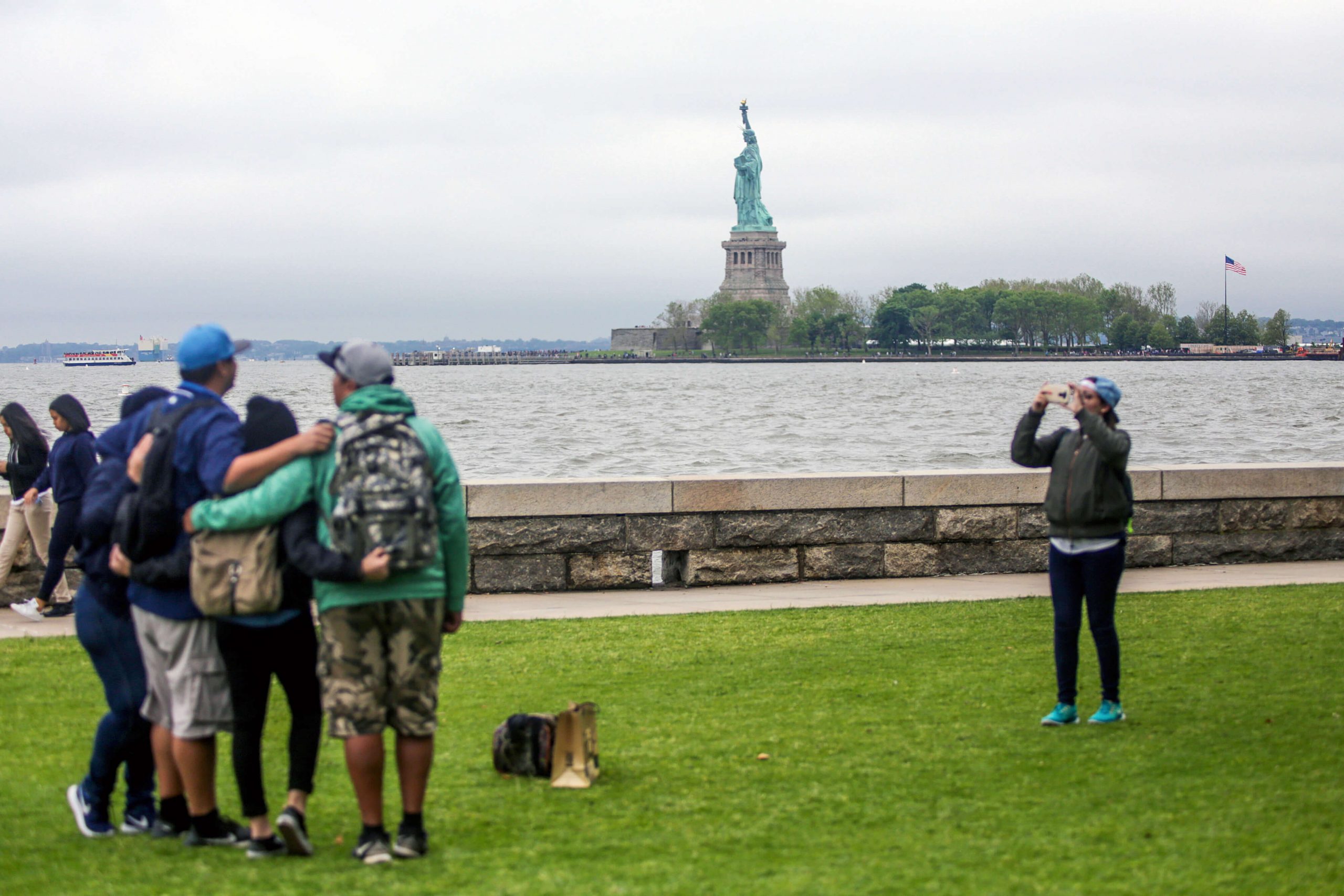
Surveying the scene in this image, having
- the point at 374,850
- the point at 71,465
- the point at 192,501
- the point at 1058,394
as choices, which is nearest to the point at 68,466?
the point at 71,465

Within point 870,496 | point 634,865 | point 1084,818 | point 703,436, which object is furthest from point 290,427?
point 703,436

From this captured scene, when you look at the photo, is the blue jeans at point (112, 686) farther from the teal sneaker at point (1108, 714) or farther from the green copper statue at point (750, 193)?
the green copper statue at point (750, 193)

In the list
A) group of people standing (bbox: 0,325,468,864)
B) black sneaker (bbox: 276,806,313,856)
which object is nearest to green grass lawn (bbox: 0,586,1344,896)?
black sneaker (bbox: 276,806,313,856)

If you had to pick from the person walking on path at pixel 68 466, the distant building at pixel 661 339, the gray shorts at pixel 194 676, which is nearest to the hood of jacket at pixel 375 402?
the gray shorts at pixel 194 676

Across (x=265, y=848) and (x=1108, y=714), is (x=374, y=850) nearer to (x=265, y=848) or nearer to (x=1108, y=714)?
(x=265, y=848)

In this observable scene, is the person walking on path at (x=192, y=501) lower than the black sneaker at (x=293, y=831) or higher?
higher

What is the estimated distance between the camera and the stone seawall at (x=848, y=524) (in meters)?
11.0

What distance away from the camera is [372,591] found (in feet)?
14.2

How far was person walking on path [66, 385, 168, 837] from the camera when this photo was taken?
4801mm

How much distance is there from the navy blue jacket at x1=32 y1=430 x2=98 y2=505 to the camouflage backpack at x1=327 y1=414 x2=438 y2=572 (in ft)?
16.3

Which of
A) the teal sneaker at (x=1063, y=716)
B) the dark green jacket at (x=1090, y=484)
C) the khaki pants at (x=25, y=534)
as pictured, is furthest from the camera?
the khaki pants at (x=25, y=534)

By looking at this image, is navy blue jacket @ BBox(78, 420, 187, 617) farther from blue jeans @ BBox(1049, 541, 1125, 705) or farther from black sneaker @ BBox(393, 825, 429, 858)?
blue jeans @ BBox(1049, 541, 1125, 705)

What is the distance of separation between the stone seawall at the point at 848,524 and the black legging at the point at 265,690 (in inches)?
242

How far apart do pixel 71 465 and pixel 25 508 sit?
180 centimetres
